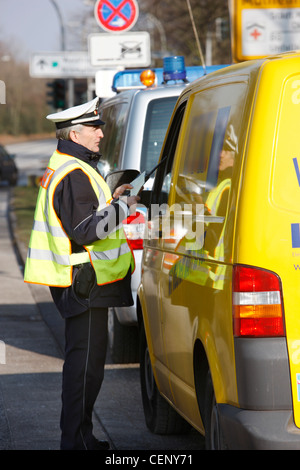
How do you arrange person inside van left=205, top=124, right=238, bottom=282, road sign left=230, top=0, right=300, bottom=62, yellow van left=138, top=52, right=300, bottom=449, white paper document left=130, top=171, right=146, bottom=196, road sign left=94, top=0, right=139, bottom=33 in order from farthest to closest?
road sign left=94, top=0, right=139, bottom=33
road sign left=230, top=0, right=300, bottom=62
white paper document left=130, top=171, right=146, bottom=196
person inside van left=205, top=124, right=238, bottom=282
yellow van left=138, top=52, right=300, bottom=449

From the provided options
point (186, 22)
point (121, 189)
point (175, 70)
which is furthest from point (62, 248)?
point (186, 22)

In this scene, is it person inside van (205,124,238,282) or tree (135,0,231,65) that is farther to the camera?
tree (135,0,231,65)

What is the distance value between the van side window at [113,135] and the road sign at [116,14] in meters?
5.84

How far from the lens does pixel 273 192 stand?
3.34 m

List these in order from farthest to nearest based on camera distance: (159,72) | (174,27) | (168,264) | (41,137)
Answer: (41,137), (174,27), (159,72), (168,264)

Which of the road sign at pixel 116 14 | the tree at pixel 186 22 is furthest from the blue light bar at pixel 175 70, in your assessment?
the tree at pixel 186 22

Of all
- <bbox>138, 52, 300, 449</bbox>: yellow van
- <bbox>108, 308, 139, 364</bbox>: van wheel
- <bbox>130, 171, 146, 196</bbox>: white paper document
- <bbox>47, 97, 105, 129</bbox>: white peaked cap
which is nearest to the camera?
<bbox>138, 52, 300, 449</bbox>: yellow van

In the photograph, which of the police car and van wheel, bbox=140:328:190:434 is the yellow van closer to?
van wheel, bbox=140:328:190:434

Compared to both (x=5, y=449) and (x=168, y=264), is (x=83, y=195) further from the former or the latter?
(x=5, y=449)

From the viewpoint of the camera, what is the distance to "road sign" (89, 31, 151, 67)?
13.0 metres

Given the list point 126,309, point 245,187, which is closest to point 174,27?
point 126,309

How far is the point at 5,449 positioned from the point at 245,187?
2.43 m

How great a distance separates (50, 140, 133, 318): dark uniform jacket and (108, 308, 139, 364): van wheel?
2412 mm

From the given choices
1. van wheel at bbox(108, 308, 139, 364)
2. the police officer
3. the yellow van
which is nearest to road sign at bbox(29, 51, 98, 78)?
van wheel at bbox(108, 308, 139, 364)
